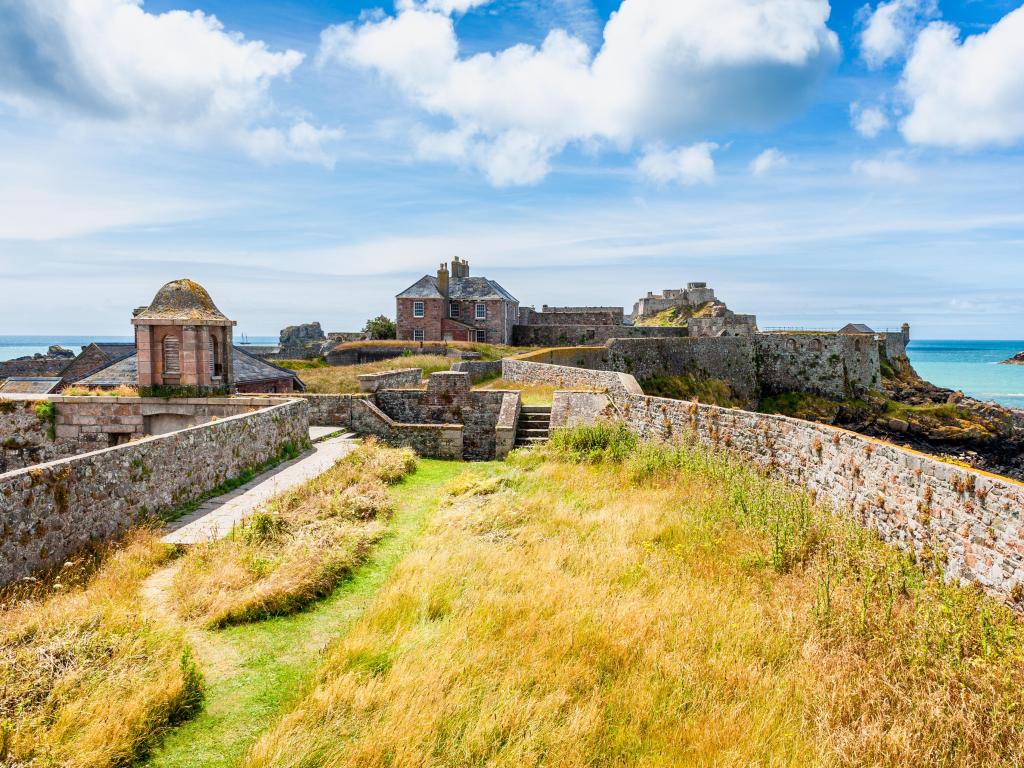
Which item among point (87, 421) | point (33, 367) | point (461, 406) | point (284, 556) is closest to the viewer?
point (284, 556)

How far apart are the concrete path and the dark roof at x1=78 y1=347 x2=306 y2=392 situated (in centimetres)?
590

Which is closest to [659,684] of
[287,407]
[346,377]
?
[287,407]

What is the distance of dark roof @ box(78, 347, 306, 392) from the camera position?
18.3m

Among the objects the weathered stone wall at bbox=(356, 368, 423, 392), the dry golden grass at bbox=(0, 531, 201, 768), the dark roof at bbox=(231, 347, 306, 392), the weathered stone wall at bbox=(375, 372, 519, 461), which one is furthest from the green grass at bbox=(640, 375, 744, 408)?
the dry golden grass at bbox=(0, 531, 201, 768)

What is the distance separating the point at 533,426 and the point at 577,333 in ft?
109

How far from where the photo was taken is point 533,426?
18375 millimetres

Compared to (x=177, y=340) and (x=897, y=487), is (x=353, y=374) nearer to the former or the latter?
(x=177, y=340)

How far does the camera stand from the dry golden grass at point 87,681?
3926mm

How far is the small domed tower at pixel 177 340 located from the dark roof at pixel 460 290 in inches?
1334

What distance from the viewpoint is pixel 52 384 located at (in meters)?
23.9

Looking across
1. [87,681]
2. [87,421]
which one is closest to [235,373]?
[87,421]

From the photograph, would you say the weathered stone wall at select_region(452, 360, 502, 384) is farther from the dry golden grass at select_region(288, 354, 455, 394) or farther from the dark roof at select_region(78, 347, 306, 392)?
the dark roof at select_region(78, 347, 306, 392)

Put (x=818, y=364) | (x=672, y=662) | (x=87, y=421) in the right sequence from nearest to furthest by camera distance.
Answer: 1. (x=672, y=662)
2. (x=87, y=421)
3. (x=818, y=364)

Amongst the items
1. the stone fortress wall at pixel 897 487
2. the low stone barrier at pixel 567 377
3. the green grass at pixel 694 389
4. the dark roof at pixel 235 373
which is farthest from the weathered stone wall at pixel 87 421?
the green grass at pixel 694 389
